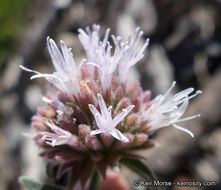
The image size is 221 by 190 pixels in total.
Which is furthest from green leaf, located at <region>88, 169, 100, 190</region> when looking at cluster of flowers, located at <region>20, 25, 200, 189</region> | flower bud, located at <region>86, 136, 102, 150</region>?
flower bud, located at <region>86, 136, 102, 150</region>

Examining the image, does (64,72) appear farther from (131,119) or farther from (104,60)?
(131,119)

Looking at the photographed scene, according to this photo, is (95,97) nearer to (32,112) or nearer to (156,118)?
(156,118)

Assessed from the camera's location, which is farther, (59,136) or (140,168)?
(140,168)

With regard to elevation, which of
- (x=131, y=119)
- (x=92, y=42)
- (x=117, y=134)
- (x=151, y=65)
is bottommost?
(x=117, y=134)

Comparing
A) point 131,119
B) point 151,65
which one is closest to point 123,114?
point 131,119

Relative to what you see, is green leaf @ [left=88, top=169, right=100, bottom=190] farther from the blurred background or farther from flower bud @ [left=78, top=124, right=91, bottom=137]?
the blurred background

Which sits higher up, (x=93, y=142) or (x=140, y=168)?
(x=93, y=142)
